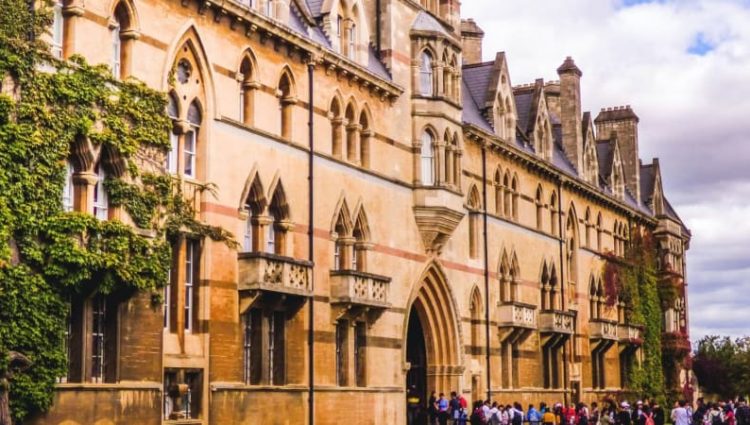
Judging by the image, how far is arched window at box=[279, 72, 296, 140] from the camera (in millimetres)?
33162

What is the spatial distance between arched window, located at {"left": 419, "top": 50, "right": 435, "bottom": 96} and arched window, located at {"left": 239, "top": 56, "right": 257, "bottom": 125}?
10.6 m

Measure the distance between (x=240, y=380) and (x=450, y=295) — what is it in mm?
13716

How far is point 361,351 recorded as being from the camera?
36594mm

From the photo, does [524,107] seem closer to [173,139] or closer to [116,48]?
[173,139]

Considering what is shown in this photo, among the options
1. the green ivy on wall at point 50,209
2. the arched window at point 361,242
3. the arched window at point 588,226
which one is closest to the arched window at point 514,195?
the arched window at point 588,226

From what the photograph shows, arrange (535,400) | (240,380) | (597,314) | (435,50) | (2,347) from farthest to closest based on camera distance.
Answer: (597,314) → (535,400) → (435,50) → (240,380) → (2,347)

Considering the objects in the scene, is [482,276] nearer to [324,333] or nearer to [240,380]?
[324,333]

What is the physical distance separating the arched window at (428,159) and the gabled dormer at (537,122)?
1221 centimetres

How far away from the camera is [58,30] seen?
2547 cm

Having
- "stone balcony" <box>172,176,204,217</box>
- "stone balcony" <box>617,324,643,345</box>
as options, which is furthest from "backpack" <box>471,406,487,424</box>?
"stone balcony" <box>617,324,643,345</box>

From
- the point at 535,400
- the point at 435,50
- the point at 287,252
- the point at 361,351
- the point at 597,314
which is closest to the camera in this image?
the point at 287,252

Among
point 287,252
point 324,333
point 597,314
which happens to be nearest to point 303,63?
point 287,252

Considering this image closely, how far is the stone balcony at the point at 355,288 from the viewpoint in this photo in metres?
34.4

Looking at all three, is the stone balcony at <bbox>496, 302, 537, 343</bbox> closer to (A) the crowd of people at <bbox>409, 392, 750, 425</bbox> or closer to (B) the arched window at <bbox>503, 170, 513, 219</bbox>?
(A) the crowd of people at <bbox>409, 392, 750, 425</bbox>
